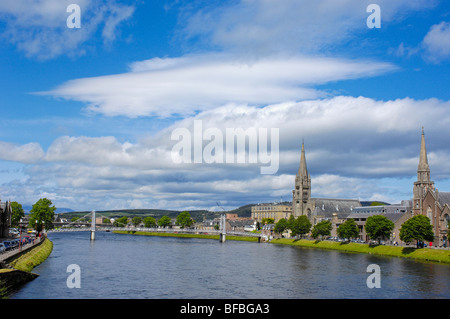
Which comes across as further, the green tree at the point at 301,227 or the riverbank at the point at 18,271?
the green tree at the point at 301,227

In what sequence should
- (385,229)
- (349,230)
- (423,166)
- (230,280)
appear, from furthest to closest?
(349,230)
(423,166)
(385,229)
(230,280)

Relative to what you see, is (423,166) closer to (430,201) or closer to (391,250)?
(430,201)

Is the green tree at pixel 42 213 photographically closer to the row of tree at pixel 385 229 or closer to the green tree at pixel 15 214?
the green tree at pixel 15 214

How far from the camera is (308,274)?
81.6 meters

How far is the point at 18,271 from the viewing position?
61.8m

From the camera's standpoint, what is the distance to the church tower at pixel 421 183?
144 meters

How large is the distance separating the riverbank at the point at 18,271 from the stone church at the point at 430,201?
331ft

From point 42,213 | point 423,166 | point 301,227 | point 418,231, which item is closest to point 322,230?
point 301,227

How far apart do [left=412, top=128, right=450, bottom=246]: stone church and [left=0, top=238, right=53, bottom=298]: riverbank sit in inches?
3976

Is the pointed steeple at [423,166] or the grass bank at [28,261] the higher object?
the pointed steeple at [423,166]

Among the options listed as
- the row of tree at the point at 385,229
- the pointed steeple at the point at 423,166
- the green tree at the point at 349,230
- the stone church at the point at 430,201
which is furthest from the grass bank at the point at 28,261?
the pointed steeple at the point at 423,166

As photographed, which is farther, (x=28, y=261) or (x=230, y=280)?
(x=28, y=261)

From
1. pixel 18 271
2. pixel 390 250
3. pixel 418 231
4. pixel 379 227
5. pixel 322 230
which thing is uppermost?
pixel 379 227

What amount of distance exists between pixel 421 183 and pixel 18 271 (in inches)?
4737
